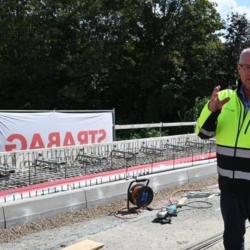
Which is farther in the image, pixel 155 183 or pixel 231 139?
pixel 155 183

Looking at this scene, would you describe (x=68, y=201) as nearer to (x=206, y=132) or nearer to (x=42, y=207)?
(x=42, y=207)

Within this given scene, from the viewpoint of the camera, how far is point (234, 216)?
3.00 m

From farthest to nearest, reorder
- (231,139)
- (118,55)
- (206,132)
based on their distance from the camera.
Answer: (118,55), (206,132), (231,139)

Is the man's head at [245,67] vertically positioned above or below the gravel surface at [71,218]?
above

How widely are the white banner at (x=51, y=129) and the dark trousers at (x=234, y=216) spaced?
23.9ft

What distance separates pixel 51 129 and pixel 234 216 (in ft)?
25.8

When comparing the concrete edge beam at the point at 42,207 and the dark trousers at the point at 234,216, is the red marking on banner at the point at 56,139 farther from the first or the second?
the dark trousers at the point at 234,216

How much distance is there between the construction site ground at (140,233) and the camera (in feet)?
15.5

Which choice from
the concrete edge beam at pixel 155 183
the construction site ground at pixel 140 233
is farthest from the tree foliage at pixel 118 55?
the construction site ground at pixel 140 233

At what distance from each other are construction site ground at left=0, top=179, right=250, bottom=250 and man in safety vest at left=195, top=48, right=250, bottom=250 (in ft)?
5.64

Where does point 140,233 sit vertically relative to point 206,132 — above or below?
below

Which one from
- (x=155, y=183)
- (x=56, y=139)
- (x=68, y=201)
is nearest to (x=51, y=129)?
(x=56, y=139)

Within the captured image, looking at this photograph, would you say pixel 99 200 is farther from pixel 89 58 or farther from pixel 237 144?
pixel 89 58

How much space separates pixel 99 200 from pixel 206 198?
1.95 m
